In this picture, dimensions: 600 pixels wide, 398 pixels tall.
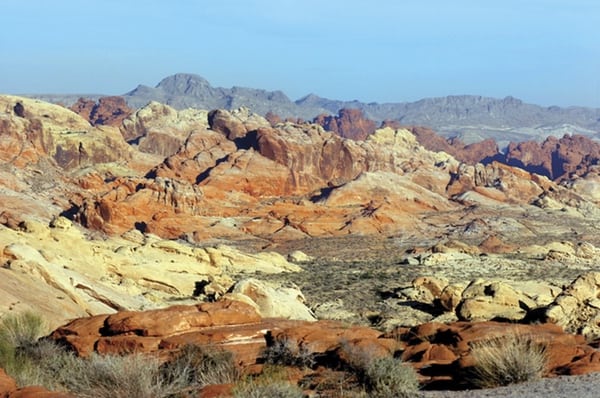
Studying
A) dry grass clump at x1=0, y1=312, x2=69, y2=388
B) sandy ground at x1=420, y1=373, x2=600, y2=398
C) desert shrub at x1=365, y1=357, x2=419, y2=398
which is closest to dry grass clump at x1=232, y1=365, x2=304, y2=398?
desert shrub at x1=365, y1=357, x2=419, y2=398

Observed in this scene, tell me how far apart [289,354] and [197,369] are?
2.03 meters

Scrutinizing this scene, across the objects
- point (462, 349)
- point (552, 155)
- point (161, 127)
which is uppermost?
point (462, 349)

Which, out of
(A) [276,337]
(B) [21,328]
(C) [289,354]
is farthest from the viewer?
(A) [276,337]

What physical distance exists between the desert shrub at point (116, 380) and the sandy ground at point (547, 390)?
4086mm

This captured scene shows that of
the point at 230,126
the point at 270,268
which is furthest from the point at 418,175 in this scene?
the point at 270,268

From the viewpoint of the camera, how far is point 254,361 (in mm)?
15336

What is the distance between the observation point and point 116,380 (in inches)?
436

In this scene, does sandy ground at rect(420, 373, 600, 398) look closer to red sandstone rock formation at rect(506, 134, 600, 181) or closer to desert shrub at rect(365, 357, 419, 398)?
desert shrub at rect(365, 357, 419, 398)

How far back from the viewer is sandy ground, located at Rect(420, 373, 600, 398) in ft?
35.0

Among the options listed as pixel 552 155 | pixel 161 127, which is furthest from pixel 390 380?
pixel 552 155

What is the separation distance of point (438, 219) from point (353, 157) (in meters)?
26.1

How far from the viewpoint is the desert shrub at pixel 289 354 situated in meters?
14.6

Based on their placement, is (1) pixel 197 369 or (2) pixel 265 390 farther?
(1) pixel 197 369

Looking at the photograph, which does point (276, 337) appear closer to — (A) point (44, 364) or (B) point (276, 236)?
(A) point (44, 364)
